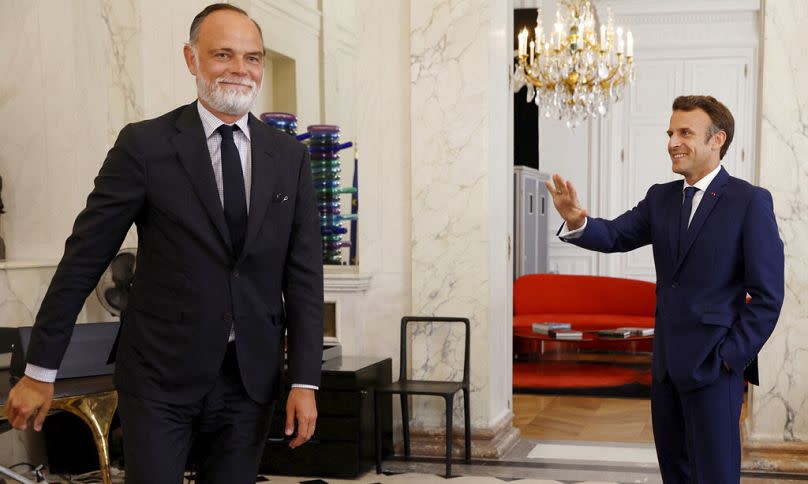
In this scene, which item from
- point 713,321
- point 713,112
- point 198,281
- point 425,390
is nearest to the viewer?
point 198,281

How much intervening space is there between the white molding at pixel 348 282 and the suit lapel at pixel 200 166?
134 inches

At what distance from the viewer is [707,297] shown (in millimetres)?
3205

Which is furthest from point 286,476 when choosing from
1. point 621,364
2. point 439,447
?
point 621,364

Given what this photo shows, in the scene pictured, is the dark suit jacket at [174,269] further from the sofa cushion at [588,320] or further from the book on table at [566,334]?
the sofa cushion at [588,320]

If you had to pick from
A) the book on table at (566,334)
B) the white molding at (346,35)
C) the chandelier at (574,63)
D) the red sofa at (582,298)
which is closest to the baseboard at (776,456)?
the book on table at (566,334)

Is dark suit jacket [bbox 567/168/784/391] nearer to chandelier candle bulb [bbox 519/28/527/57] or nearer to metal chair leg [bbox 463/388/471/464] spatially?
metal chair leg [bbox 463/388/471/464]

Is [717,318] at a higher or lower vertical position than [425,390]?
higher

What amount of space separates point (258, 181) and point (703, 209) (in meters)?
1.71

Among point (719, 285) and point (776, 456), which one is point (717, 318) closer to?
point (719, 285)

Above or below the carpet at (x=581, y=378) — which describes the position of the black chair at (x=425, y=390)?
above

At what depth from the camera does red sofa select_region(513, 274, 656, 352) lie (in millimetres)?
9805

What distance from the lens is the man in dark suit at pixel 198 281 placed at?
2174mm

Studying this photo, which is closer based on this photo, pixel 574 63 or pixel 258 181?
pixel 258 181

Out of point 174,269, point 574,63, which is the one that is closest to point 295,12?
point 574,63
